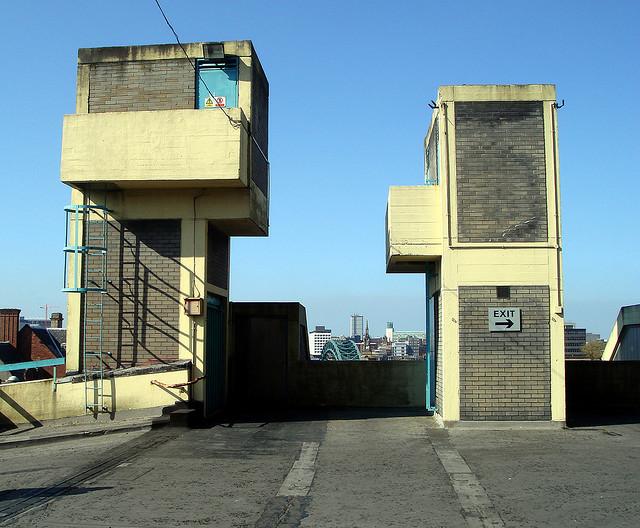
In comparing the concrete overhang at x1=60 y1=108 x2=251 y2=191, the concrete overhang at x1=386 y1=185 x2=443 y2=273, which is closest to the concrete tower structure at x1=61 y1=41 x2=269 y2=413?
the concrete overhang at x1=60 y1=108 x2=251 y2=191

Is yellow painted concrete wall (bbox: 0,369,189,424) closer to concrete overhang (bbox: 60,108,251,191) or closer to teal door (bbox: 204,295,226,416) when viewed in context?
teal door (bbox: 204,295,226,416)

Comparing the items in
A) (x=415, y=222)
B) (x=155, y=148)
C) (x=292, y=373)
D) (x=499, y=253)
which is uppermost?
(x=155, y=148)

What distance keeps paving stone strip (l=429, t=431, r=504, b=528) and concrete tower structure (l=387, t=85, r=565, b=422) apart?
2.54 m

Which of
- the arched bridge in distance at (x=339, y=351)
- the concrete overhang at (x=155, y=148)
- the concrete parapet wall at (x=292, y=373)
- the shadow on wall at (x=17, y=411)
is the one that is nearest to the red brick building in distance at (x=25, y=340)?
the arched bridge in distance at (x=339, y=351)

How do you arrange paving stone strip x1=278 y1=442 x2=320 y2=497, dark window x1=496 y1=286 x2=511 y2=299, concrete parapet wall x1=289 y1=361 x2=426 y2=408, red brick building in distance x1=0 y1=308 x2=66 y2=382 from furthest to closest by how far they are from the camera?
red brick building in distance x1=0 y1=308 x2=66 y2=382 < concrete parapet wall x1=289 y1=361 x2=426 y2=408 < dark window x1=496 y1=286 x2=511 y2=299 < paving stone strip x1=278 y1=442 x2=320 y2=497

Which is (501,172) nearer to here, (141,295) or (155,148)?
(155,148)

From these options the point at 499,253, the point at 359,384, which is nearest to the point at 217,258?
the point at 359,384

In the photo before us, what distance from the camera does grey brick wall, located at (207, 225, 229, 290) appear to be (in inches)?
675

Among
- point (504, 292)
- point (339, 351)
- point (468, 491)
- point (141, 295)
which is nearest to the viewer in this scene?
point (468, 491)

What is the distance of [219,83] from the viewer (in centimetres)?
1705

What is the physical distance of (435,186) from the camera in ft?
51.0

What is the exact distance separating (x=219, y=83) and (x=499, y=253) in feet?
24.8

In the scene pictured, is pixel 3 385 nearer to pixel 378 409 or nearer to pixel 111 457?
pixel 111 457

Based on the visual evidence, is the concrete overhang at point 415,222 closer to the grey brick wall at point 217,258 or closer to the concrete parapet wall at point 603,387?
the grey brick wall at point 217,258
